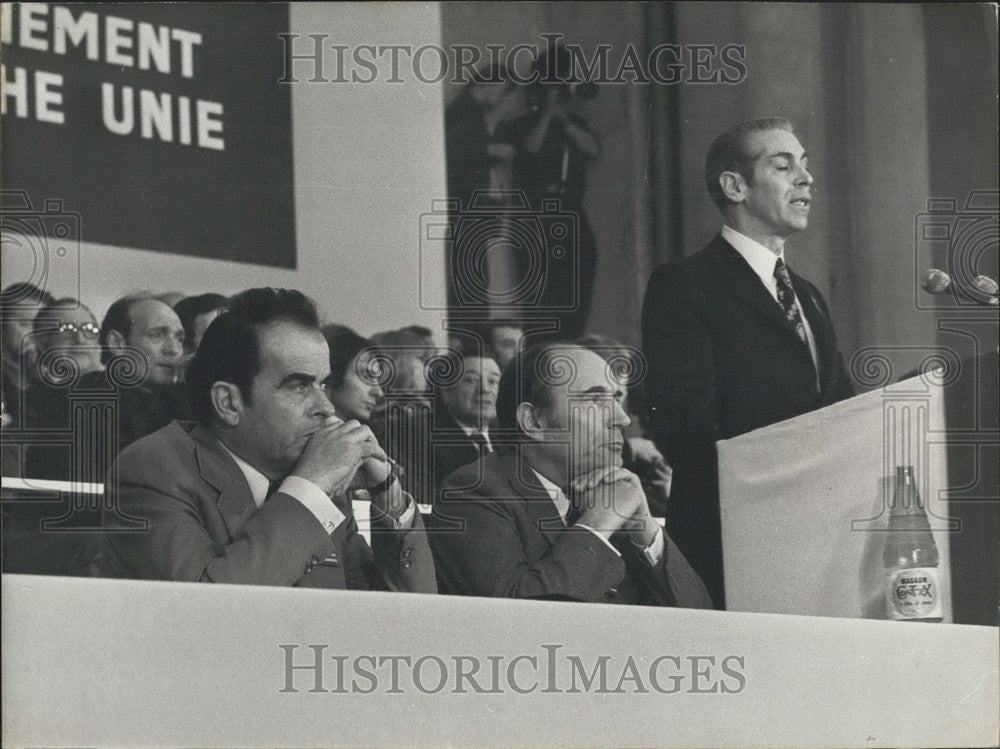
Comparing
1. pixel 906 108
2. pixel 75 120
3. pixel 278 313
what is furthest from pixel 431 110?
pixel 906 108

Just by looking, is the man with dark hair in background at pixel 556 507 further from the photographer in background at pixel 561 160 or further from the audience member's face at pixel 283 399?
the audience member's face at pixel 283 399

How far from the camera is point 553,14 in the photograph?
4.26m

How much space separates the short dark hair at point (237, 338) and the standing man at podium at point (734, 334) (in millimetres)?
1043

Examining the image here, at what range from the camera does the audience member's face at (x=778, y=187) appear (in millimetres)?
4301

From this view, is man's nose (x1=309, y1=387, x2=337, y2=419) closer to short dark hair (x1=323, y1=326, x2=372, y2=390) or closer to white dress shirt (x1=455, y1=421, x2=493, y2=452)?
short dark hair (x1=323, y1=326, x2=372, y2=390)

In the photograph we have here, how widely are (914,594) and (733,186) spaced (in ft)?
4.46

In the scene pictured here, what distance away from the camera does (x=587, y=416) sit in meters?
4.23

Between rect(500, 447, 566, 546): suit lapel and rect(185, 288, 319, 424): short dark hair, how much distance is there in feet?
2.30

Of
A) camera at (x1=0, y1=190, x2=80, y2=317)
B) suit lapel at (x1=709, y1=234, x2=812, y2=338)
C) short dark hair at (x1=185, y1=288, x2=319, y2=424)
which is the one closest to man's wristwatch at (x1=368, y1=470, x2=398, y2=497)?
short dark hair at (x1=185, y1=288, x2=319, y2=424)

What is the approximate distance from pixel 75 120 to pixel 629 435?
1.90m

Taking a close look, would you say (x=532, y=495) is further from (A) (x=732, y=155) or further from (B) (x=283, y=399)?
(A) (x=732, y=155)

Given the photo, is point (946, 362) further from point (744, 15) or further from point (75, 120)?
point (75, 120)

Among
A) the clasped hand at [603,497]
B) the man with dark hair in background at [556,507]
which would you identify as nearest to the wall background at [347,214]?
the man with dark hair in background at [556,507]

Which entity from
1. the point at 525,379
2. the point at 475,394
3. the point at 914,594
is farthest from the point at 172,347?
the point at 914,594
